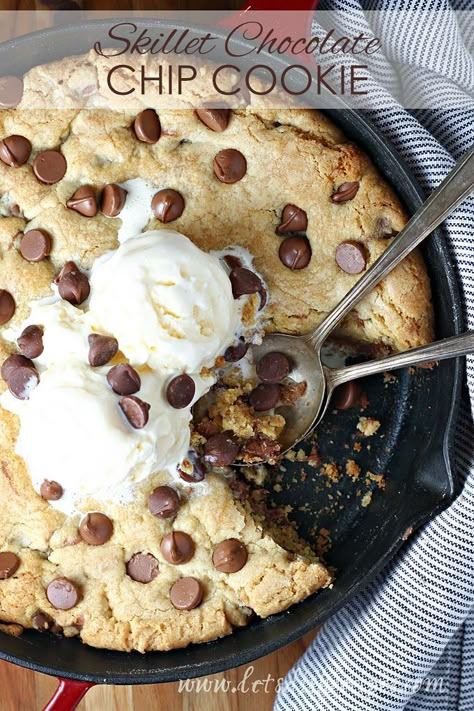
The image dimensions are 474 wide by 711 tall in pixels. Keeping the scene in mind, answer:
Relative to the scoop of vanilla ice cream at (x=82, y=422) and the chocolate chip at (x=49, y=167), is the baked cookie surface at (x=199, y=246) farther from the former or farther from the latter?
the scoop of vanilla ice cream at (x=82, y=422)

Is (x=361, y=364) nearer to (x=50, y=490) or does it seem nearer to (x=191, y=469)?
(x=191, y=469)

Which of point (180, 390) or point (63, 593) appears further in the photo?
point (63, 593)

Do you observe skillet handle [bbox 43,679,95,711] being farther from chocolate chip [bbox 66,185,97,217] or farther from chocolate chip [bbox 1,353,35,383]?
chocolate chip [bbox 66,185,97,217]

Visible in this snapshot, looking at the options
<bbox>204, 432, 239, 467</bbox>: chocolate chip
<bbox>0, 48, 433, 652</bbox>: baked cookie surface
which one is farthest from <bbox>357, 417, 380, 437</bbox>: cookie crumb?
<bbox>204, 432, 239, 467</bbox>: chocolate chip

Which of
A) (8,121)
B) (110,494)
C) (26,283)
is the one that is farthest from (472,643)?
(8,121)

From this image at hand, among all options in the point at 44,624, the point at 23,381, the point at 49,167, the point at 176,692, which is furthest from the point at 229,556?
the point at 49,167

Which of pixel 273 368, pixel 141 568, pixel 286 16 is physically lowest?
pixel 141 568
